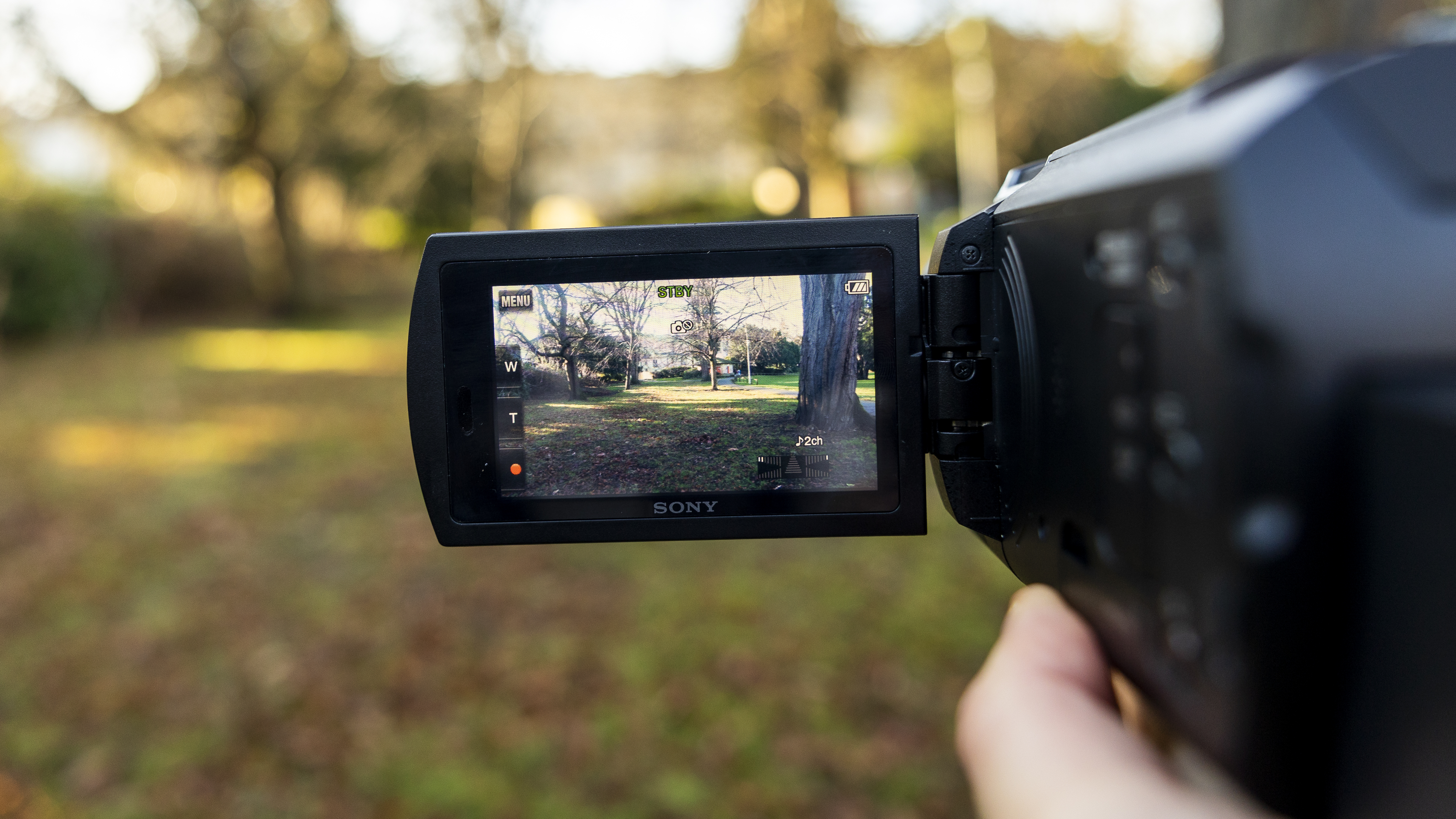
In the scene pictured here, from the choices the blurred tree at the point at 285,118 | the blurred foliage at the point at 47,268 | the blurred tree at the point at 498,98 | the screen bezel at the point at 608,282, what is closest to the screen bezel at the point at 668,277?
the screen bezel at the point at 608,282

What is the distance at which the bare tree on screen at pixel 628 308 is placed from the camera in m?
1.36

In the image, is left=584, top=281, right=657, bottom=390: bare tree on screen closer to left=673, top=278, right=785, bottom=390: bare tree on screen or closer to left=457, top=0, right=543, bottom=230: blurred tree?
left=673, top=278, right=785, bottom=390: bare tree on screen

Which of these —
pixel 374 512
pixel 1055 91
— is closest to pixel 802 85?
pixel 374 512

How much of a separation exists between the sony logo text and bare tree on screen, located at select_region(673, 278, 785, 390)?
18 centimetres

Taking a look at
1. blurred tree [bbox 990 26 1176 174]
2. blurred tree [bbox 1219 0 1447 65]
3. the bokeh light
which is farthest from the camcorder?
blurred tree [bbox 990 26 1176 174]

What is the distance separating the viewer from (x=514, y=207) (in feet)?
42.9

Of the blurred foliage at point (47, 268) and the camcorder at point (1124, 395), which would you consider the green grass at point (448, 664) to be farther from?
the blurred foliage at point (47, 268)

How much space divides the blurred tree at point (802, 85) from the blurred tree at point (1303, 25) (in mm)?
7057

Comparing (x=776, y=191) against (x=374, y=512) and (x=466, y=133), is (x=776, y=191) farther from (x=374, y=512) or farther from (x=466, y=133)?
(x=374, y=512)

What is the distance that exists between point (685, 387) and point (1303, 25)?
8.76ft

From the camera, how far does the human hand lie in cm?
75

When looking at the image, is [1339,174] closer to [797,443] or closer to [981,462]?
[981,462]

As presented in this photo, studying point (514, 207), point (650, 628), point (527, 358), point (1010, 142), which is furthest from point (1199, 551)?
point (1010, 142)

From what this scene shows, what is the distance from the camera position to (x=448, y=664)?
168 inches
